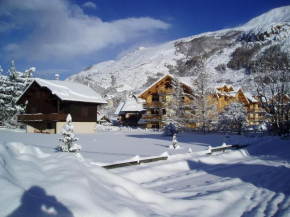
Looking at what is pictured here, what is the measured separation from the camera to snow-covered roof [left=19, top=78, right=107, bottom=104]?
34.0 meters

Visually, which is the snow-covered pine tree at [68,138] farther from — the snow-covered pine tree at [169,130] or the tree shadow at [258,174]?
the snow-covered pine tree at [169,130]

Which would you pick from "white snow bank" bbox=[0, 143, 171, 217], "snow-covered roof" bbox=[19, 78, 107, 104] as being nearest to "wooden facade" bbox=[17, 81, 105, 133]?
"snow-covered roof" bbox=[19, 78, 107, 104]

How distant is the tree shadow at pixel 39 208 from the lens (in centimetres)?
338

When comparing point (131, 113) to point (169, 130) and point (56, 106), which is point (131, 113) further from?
point (169, 130)

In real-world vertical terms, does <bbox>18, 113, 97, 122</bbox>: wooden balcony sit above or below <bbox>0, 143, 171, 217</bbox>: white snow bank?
above

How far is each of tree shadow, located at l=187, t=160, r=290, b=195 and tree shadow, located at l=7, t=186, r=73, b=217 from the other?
262 inches

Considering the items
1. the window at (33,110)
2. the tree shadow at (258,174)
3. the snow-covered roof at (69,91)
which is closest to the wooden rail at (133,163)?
the tree shadow at (258,174)

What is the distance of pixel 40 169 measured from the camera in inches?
207

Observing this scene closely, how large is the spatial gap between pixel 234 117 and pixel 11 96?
116 feet

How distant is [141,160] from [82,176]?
5848 mm

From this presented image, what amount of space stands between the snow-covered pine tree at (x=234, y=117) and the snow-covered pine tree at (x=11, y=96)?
31821 millimetres

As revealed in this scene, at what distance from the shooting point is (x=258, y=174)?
9.84 metres

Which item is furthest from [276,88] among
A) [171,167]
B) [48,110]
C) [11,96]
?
[11,96]

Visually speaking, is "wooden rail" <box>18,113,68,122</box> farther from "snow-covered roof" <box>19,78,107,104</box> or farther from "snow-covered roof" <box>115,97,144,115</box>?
"snow-covered roof" <box>115,97,144,115</box>
